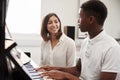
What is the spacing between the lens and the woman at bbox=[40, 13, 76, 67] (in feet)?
8.84

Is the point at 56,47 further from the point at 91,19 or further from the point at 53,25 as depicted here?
the point at 91,19

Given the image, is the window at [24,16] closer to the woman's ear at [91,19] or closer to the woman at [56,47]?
the woman at [56,47]

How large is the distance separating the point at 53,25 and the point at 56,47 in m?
0.32

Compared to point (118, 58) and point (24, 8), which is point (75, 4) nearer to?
point (24, 8)

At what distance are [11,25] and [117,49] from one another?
2718 mm

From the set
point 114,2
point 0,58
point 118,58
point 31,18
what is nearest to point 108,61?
point 118,58

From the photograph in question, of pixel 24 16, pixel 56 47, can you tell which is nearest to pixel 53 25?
pixel 56 47

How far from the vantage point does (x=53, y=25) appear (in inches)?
114

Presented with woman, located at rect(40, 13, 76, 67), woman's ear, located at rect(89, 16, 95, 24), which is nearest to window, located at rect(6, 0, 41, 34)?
woman, located at rect(40, 13, 76, 67)

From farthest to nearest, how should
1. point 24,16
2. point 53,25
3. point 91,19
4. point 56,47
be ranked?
point 24,16
point 53,25
point 56,47
point 91,19

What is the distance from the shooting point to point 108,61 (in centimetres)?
152

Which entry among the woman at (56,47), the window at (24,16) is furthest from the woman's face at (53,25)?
the window at (24,16)

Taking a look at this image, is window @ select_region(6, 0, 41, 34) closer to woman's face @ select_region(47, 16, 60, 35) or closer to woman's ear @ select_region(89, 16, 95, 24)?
woman's face @ select_region(47, 16, 60, 35)

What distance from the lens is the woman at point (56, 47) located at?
8.84 ft
